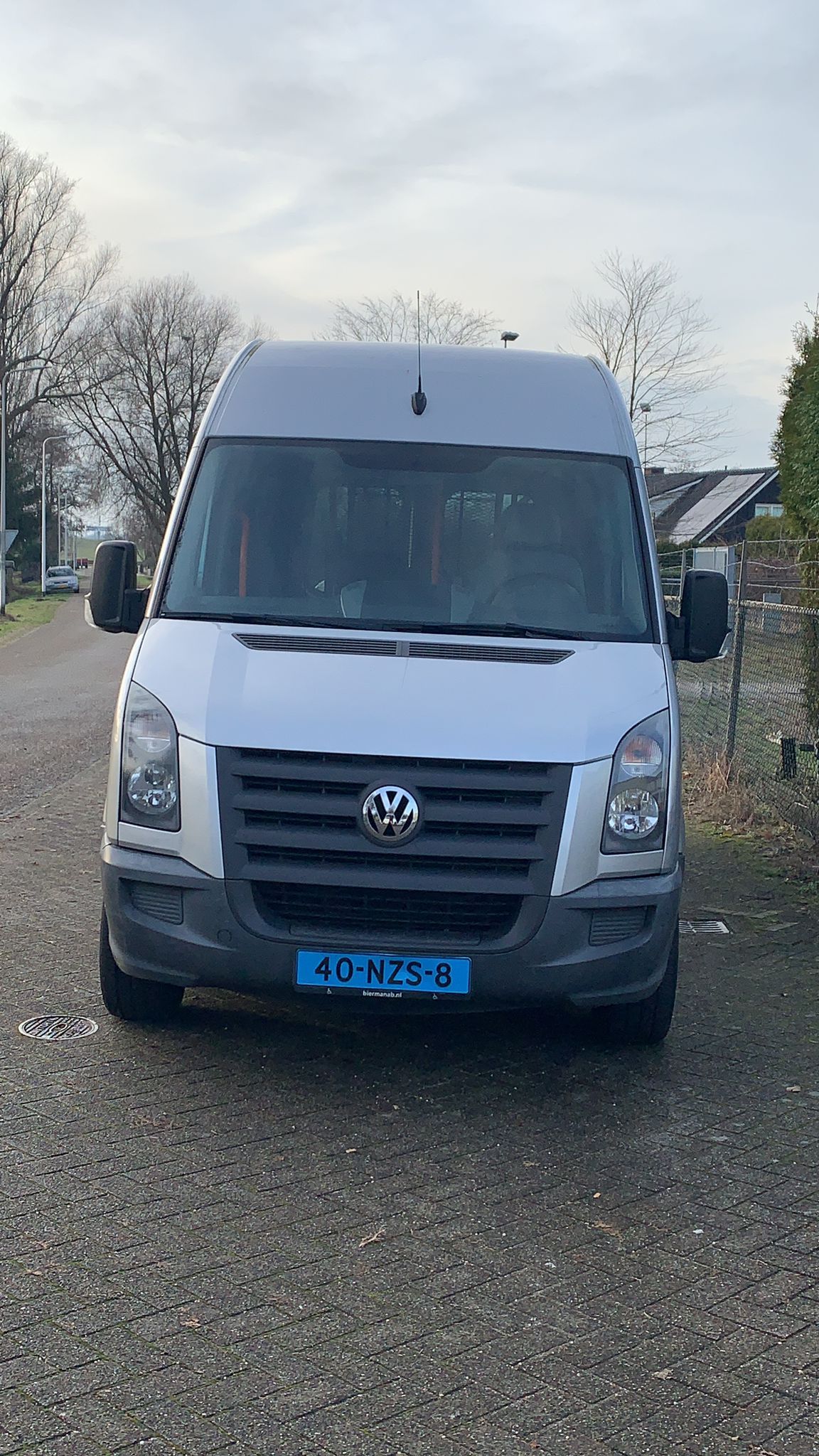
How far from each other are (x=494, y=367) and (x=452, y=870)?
2.52m

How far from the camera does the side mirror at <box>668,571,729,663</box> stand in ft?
18.9

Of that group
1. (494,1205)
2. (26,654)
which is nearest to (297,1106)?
(494,1205)

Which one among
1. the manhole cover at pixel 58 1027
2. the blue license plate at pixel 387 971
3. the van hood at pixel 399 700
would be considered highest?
the van hood at pixel 399 700

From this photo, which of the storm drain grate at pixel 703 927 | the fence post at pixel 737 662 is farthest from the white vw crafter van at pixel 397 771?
the fence post at pixel 737 662

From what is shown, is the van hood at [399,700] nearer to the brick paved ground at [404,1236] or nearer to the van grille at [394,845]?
the van grille at [394,845]

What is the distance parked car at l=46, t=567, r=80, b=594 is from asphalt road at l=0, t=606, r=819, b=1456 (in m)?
72.0

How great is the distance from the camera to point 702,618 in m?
5.78

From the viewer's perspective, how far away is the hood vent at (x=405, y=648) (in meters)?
5.05

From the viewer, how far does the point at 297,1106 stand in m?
4.73

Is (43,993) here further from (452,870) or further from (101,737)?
(101,737)

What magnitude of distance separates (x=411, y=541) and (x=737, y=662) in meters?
7.12

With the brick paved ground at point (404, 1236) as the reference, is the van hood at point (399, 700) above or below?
above

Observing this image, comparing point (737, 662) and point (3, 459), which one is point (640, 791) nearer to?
A: point (737, 662)

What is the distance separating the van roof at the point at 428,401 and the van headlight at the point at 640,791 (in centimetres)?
151
